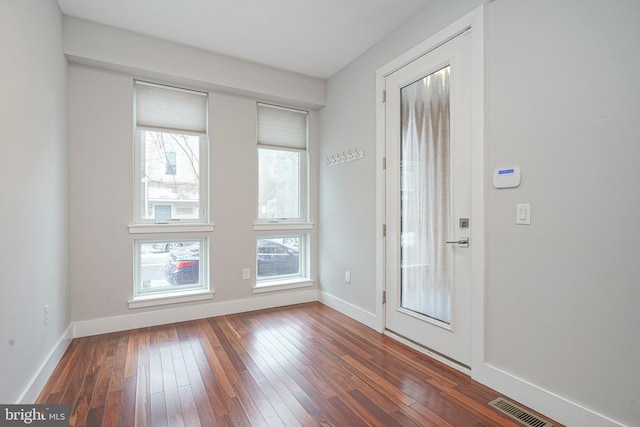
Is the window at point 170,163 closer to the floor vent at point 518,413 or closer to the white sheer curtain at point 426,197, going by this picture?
the white sheer curtain at point 426,197

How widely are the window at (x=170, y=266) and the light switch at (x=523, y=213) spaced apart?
3.11m

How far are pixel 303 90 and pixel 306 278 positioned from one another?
98.8 inches

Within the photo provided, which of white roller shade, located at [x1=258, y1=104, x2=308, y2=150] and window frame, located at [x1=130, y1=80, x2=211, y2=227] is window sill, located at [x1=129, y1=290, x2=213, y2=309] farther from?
white roller shade, located at [x1=258, y1=104, x2=308, y2=150]

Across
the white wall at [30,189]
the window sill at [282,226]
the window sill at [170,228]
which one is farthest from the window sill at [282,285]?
the white wall at [30,189]

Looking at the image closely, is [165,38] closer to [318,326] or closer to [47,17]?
[47,17]

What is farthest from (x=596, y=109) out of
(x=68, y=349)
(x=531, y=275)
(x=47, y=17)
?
(x=68, y=349)

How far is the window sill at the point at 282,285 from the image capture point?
3883 mm

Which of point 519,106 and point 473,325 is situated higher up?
point 519,106

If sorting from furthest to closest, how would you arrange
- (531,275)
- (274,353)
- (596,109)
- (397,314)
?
(397,314) → (274,353) → (531,275) → (596,109)

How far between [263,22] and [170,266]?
2.75m

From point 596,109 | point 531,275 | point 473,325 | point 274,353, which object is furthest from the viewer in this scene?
point 274,353

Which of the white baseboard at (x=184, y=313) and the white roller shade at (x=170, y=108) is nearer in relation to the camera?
the white baseboard at (x=184, y=313)

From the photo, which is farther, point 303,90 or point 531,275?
point 303,90

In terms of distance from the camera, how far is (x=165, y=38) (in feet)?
10.3
